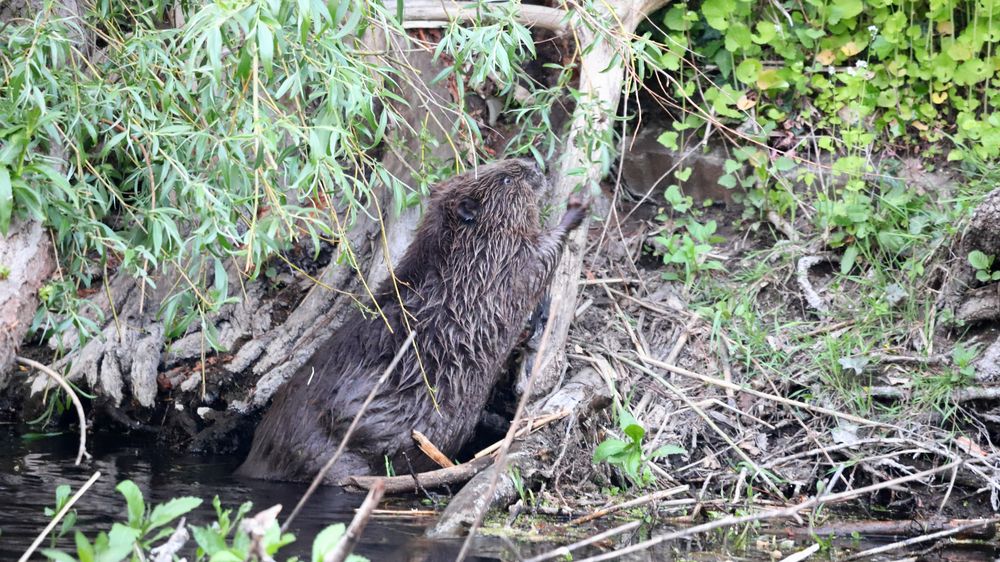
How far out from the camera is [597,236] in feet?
17.6

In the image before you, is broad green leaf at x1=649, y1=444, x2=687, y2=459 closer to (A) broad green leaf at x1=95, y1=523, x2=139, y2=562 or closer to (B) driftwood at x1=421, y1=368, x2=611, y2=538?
(B) driftwood at x1=421, y1=368, x2=611, y2=538

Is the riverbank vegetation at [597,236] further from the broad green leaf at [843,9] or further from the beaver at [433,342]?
the beaver at [433,342]

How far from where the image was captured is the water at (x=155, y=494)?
3078 mm

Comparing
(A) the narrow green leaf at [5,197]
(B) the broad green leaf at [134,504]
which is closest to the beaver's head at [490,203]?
(A) the narrow green leaf at [5,197]

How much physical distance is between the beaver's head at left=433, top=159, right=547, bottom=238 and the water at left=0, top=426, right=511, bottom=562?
127 cm

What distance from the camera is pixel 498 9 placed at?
363 cm

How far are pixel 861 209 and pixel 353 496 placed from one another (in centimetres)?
262

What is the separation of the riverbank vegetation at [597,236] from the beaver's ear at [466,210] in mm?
222

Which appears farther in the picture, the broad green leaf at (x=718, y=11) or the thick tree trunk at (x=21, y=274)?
the broad green leaf at (x=718, y=11)

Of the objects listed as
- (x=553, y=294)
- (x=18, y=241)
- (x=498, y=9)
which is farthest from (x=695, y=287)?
(x=18, y=241)

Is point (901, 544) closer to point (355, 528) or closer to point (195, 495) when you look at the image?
point (355, 528)

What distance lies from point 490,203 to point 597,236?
0.99 metres

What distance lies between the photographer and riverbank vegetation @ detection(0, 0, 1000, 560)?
3283 millimetres

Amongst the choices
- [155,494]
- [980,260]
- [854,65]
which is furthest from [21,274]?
[854,65]
